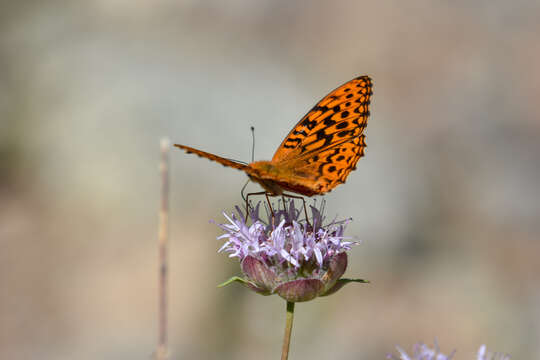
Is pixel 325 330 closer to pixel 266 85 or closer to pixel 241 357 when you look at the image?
pixel 241 357

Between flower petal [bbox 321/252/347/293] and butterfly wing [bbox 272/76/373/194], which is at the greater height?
butterfly wing [bbox 272/76/373/194]

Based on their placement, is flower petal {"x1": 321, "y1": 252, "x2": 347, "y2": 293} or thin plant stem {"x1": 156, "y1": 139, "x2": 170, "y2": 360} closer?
thin plant stem {"x1": 156, "y1": 139, "x2": 170, "y2": 360}

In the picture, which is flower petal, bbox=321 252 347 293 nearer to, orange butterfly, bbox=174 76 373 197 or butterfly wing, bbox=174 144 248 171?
orange butterfly, bbox=174 76 373 197

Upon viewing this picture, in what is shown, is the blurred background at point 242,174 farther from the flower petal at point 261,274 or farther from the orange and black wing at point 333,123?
the flower petal at point 261,274

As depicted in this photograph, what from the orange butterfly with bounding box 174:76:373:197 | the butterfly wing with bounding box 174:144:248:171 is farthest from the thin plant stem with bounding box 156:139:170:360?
the orange butterfly with bounding box 174:76:373:197

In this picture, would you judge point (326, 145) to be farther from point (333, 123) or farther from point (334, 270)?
point (334, 270)

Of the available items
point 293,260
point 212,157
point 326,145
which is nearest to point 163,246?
point 212,157

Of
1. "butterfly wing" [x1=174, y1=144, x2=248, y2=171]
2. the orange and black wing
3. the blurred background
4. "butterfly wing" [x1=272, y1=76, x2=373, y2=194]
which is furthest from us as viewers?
the blurred background
